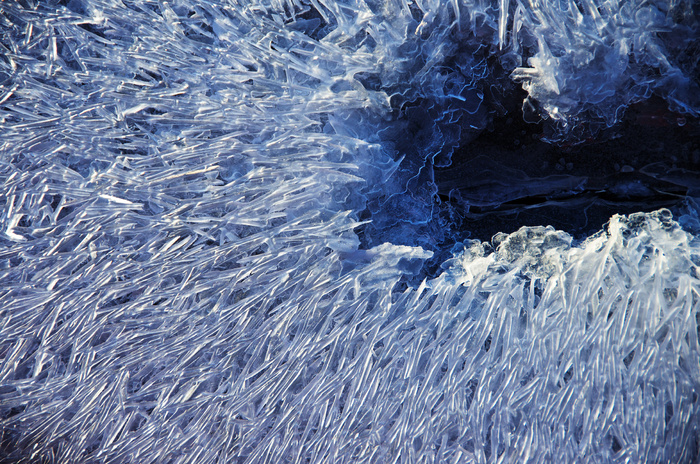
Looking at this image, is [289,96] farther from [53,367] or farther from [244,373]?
[53,367]

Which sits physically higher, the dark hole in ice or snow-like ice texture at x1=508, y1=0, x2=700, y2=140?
snow-like ice texture at x1=508, y1=0, x2=700, y2=140

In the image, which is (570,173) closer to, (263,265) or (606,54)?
(606,54)

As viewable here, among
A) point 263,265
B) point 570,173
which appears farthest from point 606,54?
point 263,265

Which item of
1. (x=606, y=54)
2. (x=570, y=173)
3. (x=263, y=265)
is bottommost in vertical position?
(x=263, y=265)

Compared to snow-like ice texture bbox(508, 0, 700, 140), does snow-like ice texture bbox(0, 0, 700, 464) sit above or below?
below

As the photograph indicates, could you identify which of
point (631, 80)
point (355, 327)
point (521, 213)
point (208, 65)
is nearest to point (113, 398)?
point (355, 327)
